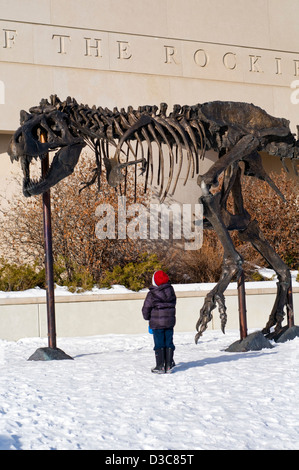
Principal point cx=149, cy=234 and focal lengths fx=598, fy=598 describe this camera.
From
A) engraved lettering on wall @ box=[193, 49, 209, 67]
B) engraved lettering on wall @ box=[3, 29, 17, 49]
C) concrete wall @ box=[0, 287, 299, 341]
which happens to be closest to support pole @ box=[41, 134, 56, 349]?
concrete wall @ box=[0, 287, 299, 341]

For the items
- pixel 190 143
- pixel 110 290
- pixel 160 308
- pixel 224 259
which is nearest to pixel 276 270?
pixel 224 259

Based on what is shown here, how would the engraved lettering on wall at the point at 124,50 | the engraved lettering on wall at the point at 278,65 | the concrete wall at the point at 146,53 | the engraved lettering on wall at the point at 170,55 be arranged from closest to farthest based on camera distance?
the concrete wall at the point at 146,53 → the engraved lettering on wall at the point at 124,50 → the engraved lettering on wall at the point at 170,55 → the engraved lettering on wall at the point at 278,65

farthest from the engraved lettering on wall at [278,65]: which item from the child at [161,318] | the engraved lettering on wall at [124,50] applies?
the child at [161,318]

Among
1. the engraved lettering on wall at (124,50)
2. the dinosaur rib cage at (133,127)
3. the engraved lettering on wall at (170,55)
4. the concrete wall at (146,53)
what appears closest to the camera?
the dinosaur rib cage at (133,127)

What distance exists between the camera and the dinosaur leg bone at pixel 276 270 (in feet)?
30.4

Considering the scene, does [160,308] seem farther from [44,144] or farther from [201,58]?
[201,58]

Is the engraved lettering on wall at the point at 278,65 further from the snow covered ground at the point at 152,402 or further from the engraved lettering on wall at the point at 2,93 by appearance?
the snow covered ground at the point at 152,402

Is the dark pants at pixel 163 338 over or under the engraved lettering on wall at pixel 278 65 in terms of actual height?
under

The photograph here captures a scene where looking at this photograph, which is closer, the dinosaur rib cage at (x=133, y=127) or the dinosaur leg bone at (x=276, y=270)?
the dinosaur rib cage at (x=133, y=127)

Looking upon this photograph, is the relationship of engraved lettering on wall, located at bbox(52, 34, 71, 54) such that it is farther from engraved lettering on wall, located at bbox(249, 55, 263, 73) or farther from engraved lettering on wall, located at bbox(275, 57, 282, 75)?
engraved lettering on wall, located at bbox(275, 57, 282, 75)

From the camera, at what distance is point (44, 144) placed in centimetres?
796

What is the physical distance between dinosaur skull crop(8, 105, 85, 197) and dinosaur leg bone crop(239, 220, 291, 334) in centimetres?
298

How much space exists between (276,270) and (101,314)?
164 inches
